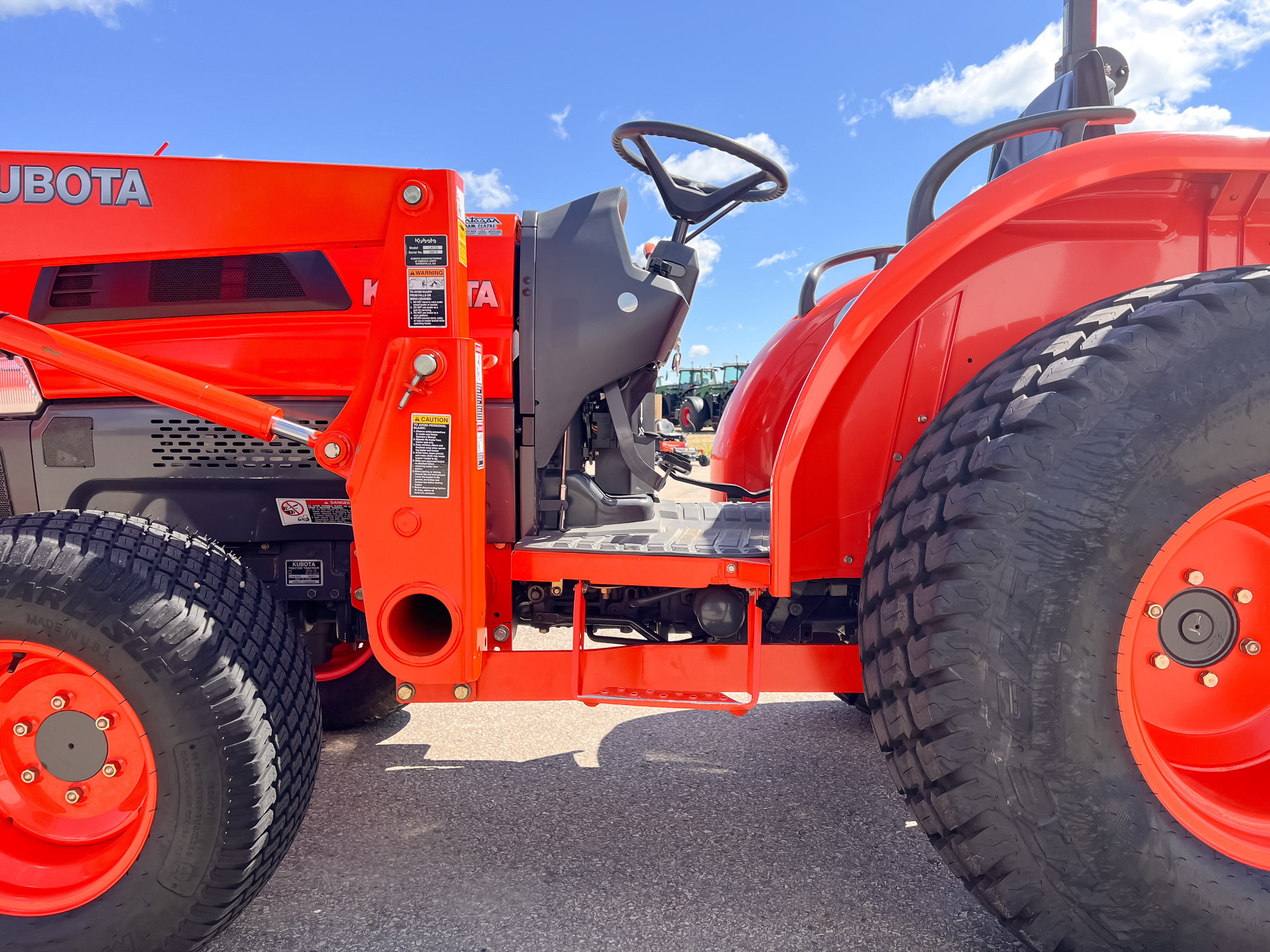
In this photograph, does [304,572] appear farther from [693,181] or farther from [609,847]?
[693,181]

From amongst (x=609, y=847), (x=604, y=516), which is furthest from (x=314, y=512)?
(x=609, y=847)

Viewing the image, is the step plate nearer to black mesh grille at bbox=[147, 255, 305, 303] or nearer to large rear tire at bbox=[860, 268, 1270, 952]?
large rear tire at bbox=[860, 268, 1270, 952]

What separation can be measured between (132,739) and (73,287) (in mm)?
1064

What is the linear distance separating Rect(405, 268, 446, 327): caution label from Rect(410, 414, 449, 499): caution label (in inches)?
7.3

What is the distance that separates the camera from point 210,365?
5.84 ft

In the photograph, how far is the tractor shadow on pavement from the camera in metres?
1.52

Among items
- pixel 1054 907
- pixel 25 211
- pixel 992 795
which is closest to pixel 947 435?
pixel 992 795

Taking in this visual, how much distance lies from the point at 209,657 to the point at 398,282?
775 mm

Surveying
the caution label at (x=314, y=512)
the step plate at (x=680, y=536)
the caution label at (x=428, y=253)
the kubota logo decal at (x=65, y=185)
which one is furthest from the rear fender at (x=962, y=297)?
the kubota logo decal at (x=65, y=185)

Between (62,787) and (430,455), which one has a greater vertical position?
(430,455)

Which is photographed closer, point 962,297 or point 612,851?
point 962,297

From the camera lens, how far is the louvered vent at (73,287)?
5.82 ft

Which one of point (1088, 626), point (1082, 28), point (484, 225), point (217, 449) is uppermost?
point (1082, 28)

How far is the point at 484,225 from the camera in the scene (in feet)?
5.97
